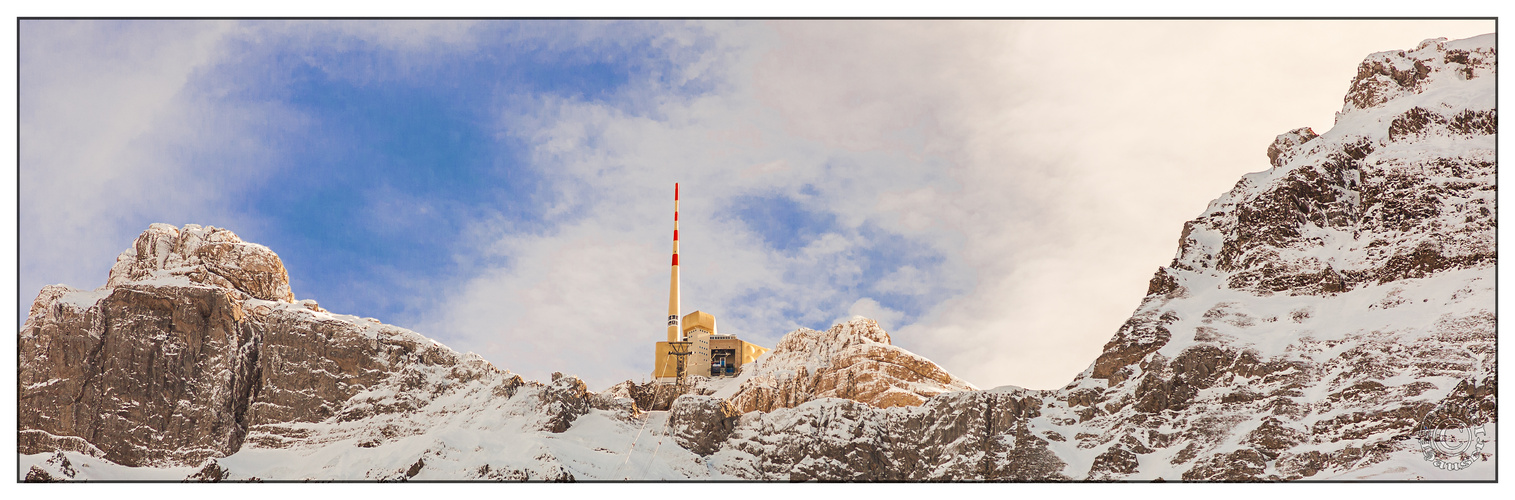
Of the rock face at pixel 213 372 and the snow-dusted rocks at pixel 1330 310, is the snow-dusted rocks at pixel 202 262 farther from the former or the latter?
the snow-dusted rocks at pixel 1330 310

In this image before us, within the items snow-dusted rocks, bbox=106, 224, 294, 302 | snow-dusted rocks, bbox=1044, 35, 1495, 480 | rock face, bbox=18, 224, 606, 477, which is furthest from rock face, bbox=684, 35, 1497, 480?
snow-dusted rocks, bbox=106, 224, 294, 302

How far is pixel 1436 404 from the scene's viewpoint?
445 feet

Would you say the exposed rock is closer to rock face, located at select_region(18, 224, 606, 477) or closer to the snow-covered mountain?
the snow-covered mountain

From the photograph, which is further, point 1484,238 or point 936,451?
point 936,451

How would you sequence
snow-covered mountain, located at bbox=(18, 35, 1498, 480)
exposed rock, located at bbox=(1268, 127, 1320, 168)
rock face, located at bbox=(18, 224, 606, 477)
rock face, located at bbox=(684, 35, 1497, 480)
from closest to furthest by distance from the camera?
rock face, located at bbox=(684, 35, 1497, 480) → snow-covered mountain, located at bbox=(18, 35, 1498, 480) → rock face, located at bbox=(18, 224, 606, 477) → exposed rock, located at bbox=(1268, 127, 1320, 168)

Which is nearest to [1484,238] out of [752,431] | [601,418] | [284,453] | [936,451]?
[936,451]

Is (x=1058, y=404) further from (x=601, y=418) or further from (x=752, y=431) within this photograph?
(x=601, y=418)

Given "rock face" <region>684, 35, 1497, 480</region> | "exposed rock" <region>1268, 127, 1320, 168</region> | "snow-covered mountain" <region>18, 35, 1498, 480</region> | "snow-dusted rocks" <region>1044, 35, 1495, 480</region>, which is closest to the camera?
"snow-dusted rocks" <region>1044, 35, 1495, 480</region>

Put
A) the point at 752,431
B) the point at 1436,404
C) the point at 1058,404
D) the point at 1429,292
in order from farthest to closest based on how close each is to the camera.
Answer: the point at 752,431 < the point at 1058,404 < the point at 1429,292 < the point at 1436,404

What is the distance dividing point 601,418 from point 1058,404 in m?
52.9

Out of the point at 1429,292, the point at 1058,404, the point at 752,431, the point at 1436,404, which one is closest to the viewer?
the point at 1436,404

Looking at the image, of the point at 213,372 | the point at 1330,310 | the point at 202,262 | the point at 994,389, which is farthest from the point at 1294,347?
the point at 202,262

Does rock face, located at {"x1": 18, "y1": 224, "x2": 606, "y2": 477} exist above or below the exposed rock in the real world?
below

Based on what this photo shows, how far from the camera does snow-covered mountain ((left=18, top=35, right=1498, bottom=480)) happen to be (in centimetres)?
14800
